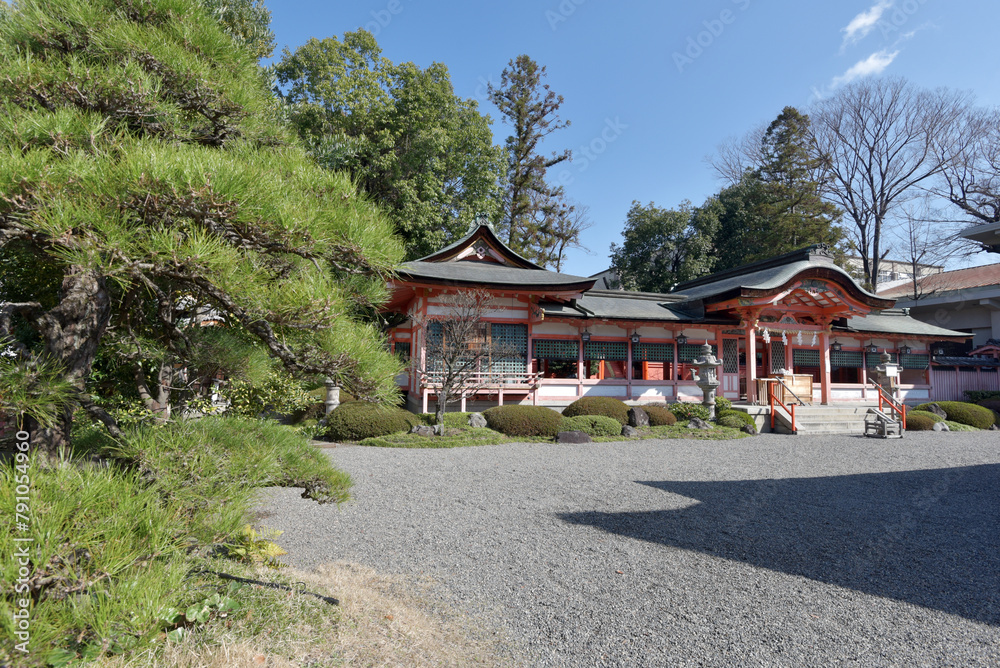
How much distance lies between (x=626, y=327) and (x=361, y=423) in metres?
8.80

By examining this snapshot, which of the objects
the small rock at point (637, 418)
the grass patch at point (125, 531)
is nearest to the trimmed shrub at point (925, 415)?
the small rock at point (637, 418)

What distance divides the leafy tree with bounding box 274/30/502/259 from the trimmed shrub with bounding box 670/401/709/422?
10.7 metres

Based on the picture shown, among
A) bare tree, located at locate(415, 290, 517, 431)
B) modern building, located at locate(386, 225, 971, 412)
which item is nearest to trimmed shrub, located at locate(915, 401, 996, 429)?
modern building, located at locate(386, 225, 971, 412)

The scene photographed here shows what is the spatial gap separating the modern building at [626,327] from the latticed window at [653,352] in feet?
0.11

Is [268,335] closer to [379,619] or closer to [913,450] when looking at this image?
[379,619]

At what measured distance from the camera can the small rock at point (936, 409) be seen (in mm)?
15566

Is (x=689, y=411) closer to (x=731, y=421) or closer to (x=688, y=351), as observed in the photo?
(x=731, y=421)

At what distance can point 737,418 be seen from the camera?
13.2m

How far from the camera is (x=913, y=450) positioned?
34.2 ft

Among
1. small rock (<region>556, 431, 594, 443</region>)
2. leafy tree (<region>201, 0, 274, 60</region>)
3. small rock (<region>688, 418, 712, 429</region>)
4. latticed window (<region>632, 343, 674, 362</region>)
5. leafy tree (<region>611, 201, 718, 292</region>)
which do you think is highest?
leafy tree (<region>201, 0, 274, 60</region>)

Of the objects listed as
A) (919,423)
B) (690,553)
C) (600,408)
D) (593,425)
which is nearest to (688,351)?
(600,408)

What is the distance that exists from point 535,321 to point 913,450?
9.02 m

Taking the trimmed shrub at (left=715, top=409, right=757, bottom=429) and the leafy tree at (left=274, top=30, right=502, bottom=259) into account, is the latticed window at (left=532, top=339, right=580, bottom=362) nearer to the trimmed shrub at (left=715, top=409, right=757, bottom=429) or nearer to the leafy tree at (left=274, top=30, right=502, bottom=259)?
the trimmed shrub at (left=715, top=409, right=757, bottom=429)

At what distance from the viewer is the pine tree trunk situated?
6.55 feet
